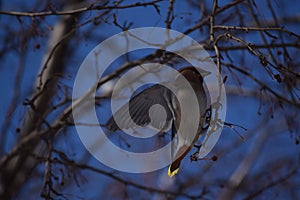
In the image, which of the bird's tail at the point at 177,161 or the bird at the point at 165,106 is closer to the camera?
the bird's tail at the point at 177,161

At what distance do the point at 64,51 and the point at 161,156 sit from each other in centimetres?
104

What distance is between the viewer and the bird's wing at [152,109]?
2412 millimetres

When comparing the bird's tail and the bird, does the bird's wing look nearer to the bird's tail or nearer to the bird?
the bird

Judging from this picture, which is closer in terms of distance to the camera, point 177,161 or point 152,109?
point 177,161

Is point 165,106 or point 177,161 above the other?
point 165,106

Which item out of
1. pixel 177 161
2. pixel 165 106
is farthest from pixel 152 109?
pixel 177 161

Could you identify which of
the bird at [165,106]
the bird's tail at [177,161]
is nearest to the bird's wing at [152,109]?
the bird at [165,106]

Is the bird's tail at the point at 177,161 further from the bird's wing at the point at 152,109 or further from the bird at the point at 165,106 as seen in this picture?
the bird's wing at the point at 152,109

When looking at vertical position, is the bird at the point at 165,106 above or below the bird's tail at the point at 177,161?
above

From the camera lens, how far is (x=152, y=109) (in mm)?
2406

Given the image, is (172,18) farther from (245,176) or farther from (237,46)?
(245,176)

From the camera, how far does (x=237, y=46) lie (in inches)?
114

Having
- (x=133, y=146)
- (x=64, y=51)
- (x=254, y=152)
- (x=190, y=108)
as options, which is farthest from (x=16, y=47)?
(x=254, y=152)

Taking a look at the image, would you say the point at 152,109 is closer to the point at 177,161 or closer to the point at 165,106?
the point at 165,106
